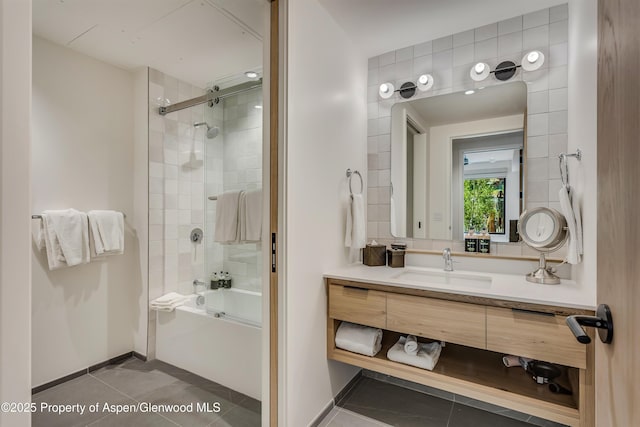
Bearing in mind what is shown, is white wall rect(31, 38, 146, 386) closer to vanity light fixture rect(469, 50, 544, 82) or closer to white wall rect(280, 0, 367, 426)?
white wall rect(280, 0, 367, 426)

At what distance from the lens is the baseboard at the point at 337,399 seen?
175 centimetres

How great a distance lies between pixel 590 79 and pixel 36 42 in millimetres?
3011

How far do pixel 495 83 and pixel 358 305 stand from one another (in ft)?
5.47

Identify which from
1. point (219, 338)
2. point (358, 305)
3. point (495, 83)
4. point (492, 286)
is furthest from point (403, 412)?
point (495, 83)

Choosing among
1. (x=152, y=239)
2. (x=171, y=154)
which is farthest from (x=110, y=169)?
(x=152, y=239)

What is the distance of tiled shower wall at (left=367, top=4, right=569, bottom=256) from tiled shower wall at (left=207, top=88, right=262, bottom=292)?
0.91m

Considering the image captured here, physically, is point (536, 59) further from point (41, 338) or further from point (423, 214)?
point (41, 338)

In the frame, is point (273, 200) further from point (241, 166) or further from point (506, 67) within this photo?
point (506, 67)

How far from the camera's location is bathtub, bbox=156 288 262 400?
1.96 m

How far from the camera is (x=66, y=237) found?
204 centimetres

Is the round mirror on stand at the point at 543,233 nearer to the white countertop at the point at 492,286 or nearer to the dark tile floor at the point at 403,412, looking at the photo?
the white countertop at the point at 492,286

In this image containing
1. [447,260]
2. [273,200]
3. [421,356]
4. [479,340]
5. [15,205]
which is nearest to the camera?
[15,205]

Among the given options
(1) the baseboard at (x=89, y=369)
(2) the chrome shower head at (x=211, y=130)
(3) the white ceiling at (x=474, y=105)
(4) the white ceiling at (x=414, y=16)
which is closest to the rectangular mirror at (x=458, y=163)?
(3) the white ceiling at (x=474, y=105)

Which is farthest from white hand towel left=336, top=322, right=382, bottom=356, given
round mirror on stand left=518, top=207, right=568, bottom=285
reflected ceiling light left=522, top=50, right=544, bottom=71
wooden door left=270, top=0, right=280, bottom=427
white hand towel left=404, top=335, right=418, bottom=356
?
reflected ceiling light left=522, top=50, right=544, bottom=71
